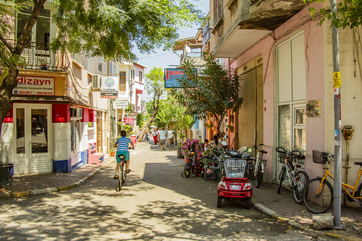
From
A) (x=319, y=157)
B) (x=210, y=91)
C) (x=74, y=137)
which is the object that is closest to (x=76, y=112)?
(x=74, y=137)

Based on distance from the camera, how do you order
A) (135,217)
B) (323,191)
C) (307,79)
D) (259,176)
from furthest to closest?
(259,176)
(307,79)
(323,191)
(135,217)

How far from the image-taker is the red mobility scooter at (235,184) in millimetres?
6700

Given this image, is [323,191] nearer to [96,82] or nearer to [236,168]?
[236,168]

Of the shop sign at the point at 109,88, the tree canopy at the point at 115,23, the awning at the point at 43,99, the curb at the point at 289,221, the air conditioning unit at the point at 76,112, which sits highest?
the tree canopy at the point at 115,23

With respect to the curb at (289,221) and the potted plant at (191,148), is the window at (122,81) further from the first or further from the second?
the curb at (289,221)

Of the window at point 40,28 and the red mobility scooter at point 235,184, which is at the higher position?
the window at point 40,28

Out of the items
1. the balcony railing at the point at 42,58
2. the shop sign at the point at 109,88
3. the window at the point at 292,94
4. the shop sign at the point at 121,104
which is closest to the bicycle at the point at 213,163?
the window at the point at 292,94

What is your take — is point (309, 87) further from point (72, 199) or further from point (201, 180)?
point (72, 199)

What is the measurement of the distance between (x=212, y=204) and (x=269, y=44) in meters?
5.77

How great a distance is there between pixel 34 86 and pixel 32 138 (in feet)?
6.84

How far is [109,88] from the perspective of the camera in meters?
16.9

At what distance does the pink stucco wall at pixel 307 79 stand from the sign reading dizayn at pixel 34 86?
326 inches

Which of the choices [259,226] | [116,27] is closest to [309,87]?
[259,226]

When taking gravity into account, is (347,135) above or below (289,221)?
above
